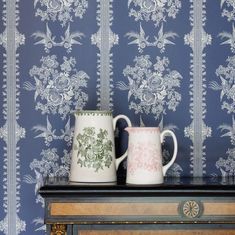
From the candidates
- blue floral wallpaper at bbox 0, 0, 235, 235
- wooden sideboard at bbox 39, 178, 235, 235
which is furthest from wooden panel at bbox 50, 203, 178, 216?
blue floral wallpaper at bbox 0, 0, 235, 235

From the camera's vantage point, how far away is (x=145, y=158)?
1.67 m

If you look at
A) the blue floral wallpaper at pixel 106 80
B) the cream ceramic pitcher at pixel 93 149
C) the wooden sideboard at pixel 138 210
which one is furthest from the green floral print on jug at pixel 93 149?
the blue floral wallpaper at pixel 106 80

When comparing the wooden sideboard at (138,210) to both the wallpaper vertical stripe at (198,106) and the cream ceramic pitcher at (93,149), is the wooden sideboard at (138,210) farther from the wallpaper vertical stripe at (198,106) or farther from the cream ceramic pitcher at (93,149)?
the wallpaper vertical stripe at (198,106)

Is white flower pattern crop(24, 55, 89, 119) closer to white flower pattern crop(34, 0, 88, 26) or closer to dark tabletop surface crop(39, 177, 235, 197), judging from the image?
white flower pattern crop(34, 0, 88, 26)

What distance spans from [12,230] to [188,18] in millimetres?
932

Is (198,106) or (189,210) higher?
(198,106)

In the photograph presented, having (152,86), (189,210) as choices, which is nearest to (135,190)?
(189,210)

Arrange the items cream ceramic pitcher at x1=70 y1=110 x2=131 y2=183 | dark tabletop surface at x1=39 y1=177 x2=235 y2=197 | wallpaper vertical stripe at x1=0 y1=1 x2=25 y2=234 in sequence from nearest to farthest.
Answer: dark tabletop surface at x1=39 y1=177 x2=235 y2=197, cream ceramic pitcher at x1=70 y1=110 x2=131 y2=183, wallpaper vertical stripe at x1=0 y1=1 x2=25 y2=234

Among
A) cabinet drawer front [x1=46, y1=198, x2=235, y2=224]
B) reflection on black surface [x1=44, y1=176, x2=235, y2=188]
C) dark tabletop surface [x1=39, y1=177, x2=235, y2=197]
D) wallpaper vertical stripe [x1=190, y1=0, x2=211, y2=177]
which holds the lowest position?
cabinet drawer front [x1=46, y1=198, x2=235, y2=224]

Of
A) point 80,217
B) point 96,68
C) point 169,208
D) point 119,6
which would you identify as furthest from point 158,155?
point 119,6

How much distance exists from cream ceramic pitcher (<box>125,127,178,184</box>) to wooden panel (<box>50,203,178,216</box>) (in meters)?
0.10

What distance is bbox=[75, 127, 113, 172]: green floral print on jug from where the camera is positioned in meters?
1.68

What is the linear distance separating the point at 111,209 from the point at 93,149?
199 mm

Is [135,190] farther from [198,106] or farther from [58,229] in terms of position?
[198,106]
